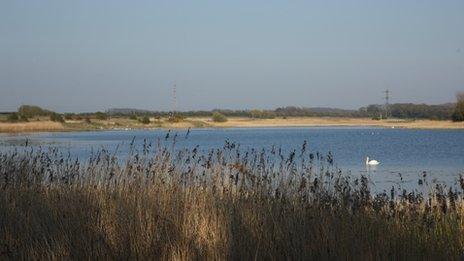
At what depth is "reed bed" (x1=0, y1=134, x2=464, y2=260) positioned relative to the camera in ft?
22.5

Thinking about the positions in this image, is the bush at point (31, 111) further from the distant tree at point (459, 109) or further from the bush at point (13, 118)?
the distant tree at point (459, 109)

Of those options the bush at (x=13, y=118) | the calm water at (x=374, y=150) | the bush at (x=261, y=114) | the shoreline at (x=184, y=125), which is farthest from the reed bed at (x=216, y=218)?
the bush at (x=261, y=114)

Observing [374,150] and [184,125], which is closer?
[374,150]

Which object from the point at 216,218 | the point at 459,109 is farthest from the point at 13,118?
the point at 216,218

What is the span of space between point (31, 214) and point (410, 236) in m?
4.38

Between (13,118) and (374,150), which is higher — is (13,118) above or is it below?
above

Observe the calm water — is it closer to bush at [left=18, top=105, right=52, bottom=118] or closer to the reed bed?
the reed bed

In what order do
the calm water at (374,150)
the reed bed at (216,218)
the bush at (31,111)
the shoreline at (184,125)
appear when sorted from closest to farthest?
the reed bed at (216,218) → the calm water at (374,150) → the shoreline at (184,125) → the bush at (31,111)

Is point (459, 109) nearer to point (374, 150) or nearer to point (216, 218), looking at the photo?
point (374, 150)

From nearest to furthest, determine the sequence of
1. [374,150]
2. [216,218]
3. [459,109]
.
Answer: [216,218] < [374,150] < [459,109]

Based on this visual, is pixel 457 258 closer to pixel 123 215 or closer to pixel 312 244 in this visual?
pixel 312 244

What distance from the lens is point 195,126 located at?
115625mm

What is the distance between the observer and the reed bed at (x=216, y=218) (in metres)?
6.86

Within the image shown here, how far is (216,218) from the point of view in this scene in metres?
7.33
